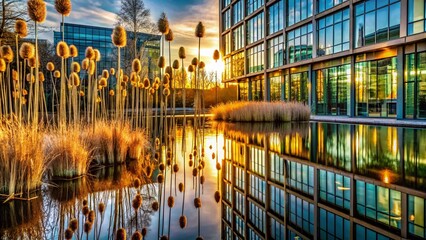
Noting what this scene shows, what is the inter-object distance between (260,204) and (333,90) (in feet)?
80.7

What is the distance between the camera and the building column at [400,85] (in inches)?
807

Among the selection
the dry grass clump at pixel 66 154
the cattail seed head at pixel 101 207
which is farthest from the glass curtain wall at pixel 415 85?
the cattail seed head at pixel 101 207

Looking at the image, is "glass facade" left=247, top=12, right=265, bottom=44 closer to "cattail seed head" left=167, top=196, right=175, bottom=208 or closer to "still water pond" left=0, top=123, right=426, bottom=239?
"still water pond" left=0, top=123, right=426, bottom=239

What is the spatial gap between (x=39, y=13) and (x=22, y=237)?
327 cm

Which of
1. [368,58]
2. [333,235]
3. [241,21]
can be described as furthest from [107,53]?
[333,235]

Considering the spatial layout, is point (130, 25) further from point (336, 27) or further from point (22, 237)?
point (22, 237)

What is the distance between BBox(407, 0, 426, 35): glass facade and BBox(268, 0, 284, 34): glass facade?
15620 millimetres

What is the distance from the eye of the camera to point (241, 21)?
145ft

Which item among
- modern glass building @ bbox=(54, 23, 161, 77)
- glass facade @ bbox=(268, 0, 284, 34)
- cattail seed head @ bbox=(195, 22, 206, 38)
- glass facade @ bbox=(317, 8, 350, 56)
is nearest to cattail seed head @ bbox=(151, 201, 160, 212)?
cattail seed head @ bbox=(195, 22, 206, 38)

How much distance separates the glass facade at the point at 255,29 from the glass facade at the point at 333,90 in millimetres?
12074

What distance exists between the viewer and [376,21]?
22.4m

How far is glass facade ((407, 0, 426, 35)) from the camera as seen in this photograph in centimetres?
1905

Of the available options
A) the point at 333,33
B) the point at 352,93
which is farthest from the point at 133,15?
the point at 352,93

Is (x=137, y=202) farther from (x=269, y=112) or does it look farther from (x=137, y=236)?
(x=269, y=112)
